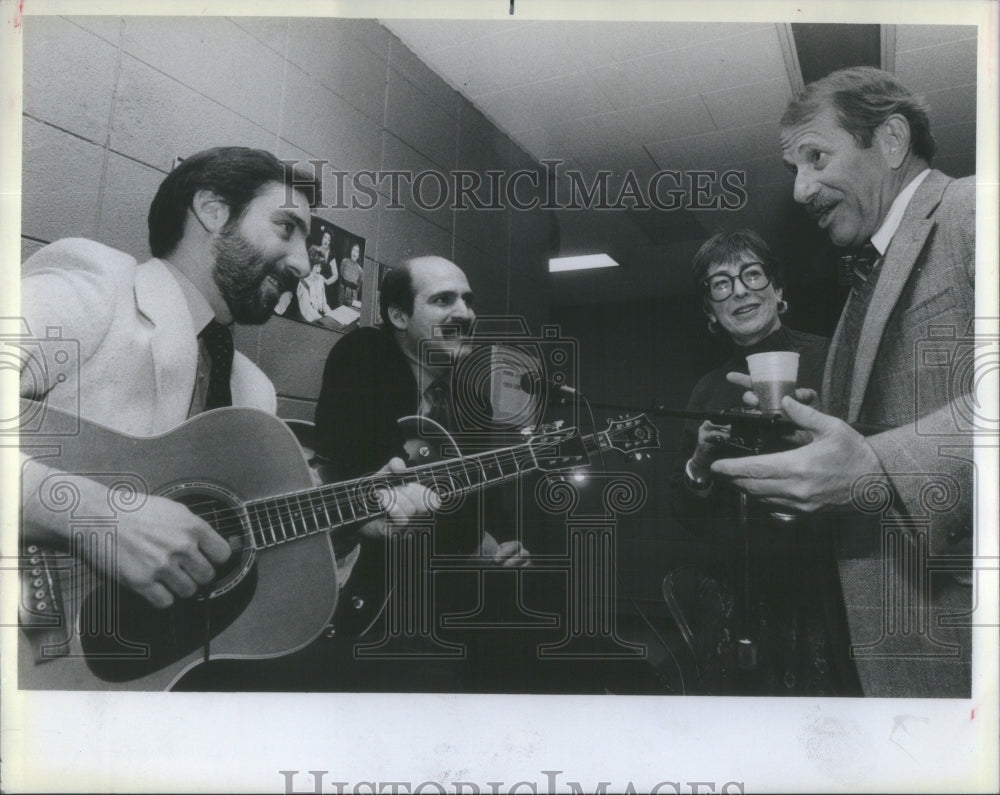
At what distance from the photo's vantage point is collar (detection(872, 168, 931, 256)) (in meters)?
1.99

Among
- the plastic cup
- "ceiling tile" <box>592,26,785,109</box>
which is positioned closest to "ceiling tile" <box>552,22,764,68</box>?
"ceiling tile" <box>592,26,785,109</box>

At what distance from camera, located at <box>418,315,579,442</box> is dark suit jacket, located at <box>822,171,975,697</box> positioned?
2.45 ft

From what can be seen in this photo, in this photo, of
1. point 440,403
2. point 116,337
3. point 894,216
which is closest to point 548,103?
point 440,403

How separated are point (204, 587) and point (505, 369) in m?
1.00

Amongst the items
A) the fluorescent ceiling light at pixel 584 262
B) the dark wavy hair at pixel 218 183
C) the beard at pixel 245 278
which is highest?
the dark wavy hair at pixel 218 183

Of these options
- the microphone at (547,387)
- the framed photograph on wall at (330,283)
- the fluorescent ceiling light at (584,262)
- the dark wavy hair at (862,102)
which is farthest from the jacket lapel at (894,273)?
the framed photograph on wall at (330,283)

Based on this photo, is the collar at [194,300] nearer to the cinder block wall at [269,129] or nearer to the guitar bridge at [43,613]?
the cinder block wall at [269,129]

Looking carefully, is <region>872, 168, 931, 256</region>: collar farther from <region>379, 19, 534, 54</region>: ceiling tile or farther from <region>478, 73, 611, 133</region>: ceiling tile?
<region>379, 19, 534, 54</region>: ceiling tile

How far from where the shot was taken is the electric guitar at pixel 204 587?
186cm

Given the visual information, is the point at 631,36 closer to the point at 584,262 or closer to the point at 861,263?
the point at 584,262

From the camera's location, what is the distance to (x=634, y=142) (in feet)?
6.73

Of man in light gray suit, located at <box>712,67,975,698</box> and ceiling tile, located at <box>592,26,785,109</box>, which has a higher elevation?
ceiling tile, located at <box>592,26,785,109</box>

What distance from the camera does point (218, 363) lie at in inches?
74.6

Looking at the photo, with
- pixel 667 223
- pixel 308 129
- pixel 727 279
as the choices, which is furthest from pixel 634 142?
pixel 308 129
